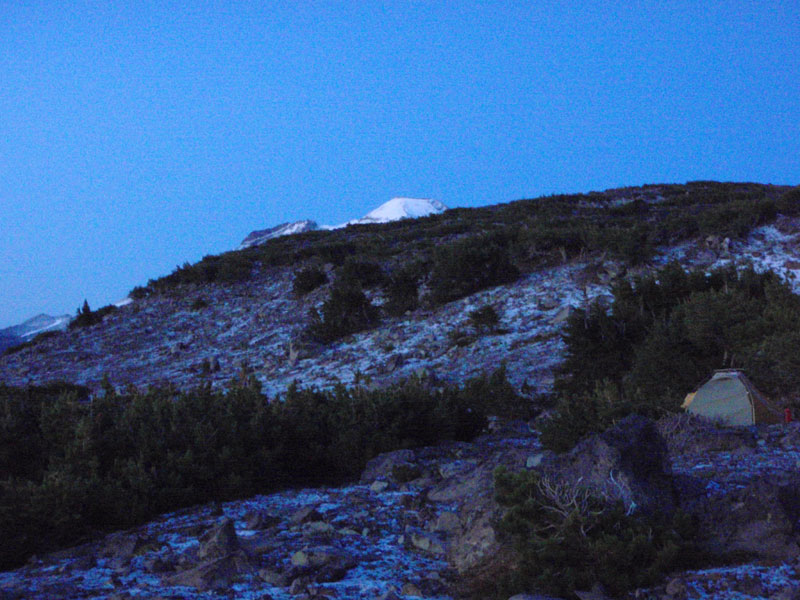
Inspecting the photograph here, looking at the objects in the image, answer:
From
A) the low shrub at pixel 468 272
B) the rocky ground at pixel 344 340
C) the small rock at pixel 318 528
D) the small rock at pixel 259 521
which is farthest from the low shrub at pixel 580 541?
the low shrub at pixel 468 272

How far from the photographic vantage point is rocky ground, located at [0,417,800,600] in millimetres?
4125

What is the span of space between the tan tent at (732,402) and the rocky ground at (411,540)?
177 centimetres

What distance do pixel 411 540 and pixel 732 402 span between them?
474cm

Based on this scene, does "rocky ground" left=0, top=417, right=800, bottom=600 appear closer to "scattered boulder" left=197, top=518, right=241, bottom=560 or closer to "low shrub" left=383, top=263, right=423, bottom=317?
"scattered boulder" left=197, top=518, right=241, bottom=560

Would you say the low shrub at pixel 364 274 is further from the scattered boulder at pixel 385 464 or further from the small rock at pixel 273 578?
the small rock at pixel 273 578

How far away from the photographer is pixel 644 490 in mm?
4531

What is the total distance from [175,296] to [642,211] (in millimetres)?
16343

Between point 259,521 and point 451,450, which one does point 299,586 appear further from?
point 451,450

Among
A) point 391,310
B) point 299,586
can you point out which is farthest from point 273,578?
point 391,310

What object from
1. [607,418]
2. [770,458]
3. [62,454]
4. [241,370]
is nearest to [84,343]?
[241,370]

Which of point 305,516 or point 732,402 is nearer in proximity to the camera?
point 305,516

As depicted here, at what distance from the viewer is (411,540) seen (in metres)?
5.00

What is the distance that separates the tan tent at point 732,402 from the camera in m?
8.01

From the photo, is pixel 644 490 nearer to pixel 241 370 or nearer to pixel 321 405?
pixel 321 405
